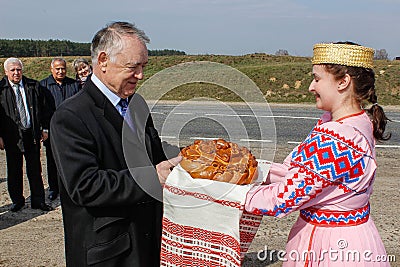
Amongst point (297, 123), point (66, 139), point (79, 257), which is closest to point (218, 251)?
point (79, 257)

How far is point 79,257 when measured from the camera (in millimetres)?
2580

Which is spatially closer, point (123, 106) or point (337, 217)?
point (337, 217)

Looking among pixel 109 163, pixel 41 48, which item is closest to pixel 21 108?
pixel 109 163

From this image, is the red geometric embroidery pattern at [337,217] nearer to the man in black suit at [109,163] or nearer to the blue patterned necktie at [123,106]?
the man in black suit at [109,163]

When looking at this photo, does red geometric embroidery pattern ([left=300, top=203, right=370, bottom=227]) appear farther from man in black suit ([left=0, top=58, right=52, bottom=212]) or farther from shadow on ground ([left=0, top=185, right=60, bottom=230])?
man in black suit ([left=0, top=58, right=52, bottom=212])

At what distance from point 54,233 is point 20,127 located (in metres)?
1.62

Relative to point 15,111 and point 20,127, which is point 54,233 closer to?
point 20,127

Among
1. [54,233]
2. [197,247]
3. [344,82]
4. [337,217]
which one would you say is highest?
[344,82]

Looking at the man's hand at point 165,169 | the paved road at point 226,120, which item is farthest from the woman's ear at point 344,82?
the man's hand at point 165,169

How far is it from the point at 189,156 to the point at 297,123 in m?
13.2

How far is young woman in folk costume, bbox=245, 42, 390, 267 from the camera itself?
7.82ft

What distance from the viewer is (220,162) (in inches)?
97.8

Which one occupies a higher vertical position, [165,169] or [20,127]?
[165,169]

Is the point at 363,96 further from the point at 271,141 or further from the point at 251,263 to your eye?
the point at 251,263
